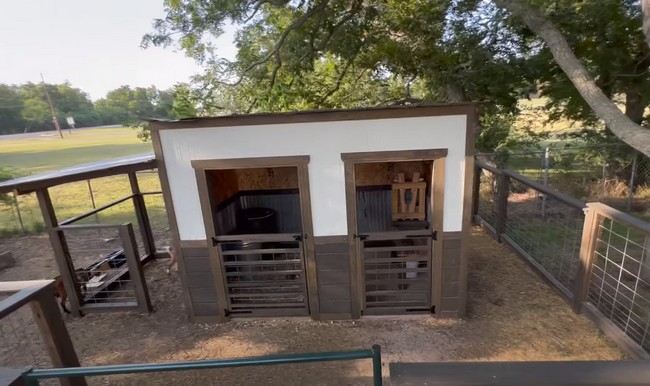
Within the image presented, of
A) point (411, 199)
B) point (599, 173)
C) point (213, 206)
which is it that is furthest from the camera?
point (599, 173)

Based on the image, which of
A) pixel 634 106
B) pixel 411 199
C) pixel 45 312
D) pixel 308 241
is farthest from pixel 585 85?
pixel 45 312

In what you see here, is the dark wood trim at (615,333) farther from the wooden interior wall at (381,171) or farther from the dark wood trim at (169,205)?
the dark wood trim at (169,205)

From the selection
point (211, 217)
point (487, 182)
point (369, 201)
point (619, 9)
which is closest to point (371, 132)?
point (211, 217)

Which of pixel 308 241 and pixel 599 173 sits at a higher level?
pixel 308 241

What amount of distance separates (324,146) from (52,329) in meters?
2.55

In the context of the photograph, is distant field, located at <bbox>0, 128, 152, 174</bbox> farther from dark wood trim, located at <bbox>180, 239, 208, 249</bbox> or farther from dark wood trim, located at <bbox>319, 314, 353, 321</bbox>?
dark wood trim, located at <bbox>319, 314, 353, 321</bbox>

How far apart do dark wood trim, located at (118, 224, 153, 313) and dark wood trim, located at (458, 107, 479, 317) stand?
391 centimetres

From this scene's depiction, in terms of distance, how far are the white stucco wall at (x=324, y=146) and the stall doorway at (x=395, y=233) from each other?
5.2 inches

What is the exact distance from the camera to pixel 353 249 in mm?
3670

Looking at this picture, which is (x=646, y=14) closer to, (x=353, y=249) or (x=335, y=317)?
(x=353, y=249)

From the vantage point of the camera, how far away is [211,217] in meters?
3.70

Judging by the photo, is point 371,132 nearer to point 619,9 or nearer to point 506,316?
point 506,316

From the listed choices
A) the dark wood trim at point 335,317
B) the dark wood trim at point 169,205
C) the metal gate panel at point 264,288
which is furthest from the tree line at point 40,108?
the dark wood trim at point 335,317

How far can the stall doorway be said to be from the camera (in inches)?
141
